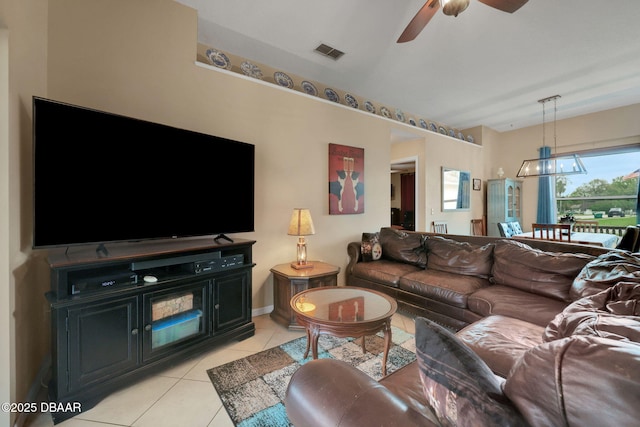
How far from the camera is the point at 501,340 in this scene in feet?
4.93

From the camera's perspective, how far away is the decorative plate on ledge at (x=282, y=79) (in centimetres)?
346

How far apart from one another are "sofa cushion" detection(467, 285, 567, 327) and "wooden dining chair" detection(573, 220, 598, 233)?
13.8 ft

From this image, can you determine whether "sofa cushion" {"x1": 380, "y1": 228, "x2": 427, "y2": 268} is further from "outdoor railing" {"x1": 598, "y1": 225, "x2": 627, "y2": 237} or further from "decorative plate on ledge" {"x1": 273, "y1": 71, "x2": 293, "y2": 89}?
"outdoor railing" {"x1": 598, "y1": 225, "x2": 627, "y2": 237}

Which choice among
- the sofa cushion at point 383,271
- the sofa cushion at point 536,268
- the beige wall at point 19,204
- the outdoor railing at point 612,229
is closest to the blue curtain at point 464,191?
the outdoor railing at point 612,229

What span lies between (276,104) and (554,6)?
9.26 feet

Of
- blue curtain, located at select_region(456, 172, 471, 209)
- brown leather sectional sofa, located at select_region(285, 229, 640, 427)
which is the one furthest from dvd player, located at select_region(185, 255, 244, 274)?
blue curtain, located at select_region(456, 172, 471, 209)

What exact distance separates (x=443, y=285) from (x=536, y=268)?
76cm

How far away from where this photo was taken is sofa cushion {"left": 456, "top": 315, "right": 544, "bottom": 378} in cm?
132

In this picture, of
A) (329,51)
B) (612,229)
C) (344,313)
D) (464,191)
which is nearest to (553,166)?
(464,191)

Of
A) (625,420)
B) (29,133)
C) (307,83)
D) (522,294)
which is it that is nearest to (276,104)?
(307,83)

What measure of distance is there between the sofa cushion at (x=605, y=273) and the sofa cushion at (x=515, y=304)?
19 centimetres

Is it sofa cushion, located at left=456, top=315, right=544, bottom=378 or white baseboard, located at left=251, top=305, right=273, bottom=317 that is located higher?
sofa cushion, located at left=456, top=315, right=544, bottom=378

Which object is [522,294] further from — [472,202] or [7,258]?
[472,202]

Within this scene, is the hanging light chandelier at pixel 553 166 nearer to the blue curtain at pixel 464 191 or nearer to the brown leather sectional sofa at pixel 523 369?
the blue curtain at pixel 464 191
